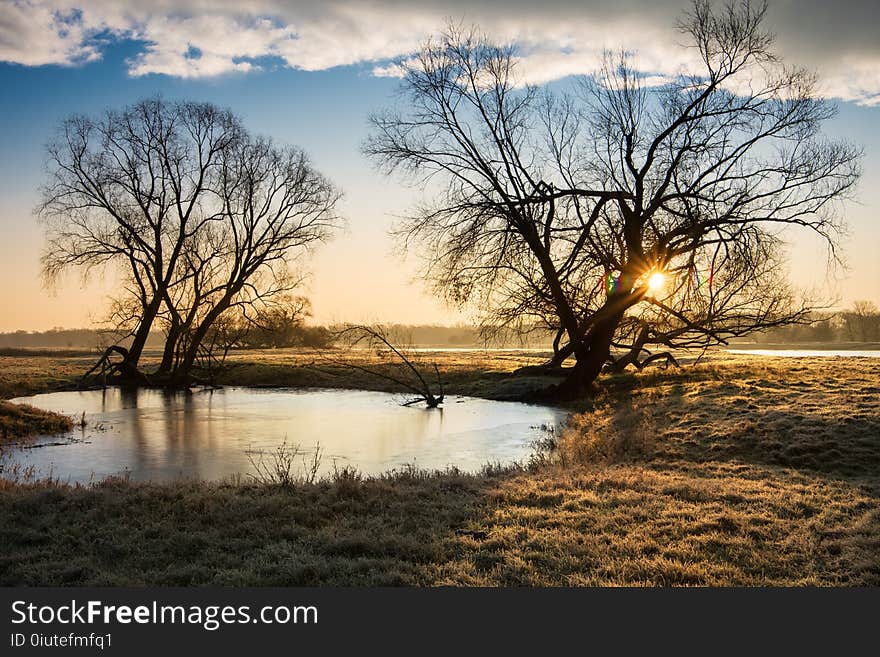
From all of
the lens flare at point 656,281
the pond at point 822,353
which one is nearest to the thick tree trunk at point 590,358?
the lens flare at point 656,281

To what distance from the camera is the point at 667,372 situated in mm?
26141

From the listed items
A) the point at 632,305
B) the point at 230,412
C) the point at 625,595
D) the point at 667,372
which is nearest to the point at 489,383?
the point at 667,372

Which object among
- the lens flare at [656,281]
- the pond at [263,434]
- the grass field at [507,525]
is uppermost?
the lens flare at [656,281]

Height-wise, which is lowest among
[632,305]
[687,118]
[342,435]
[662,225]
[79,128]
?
[342,435]

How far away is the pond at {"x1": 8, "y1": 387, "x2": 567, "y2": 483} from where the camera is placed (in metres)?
12.9

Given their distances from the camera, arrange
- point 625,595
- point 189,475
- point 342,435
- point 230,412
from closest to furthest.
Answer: point 625,595, point 189,475, point 342,435, point 230,412

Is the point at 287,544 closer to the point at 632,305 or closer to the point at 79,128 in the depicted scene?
the point at 632,305

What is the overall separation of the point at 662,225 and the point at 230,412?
16.1 metres

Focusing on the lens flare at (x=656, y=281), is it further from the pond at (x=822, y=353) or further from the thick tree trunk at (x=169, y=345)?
the pond at (x=822, y=353)

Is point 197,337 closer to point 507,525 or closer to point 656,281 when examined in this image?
point 656,281

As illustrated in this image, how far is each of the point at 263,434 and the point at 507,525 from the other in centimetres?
1120

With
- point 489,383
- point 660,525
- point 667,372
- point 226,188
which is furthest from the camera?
point 226,188

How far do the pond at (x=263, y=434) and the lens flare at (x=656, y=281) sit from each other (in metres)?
5.04

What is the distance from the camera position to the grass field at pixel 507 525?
583 cm
